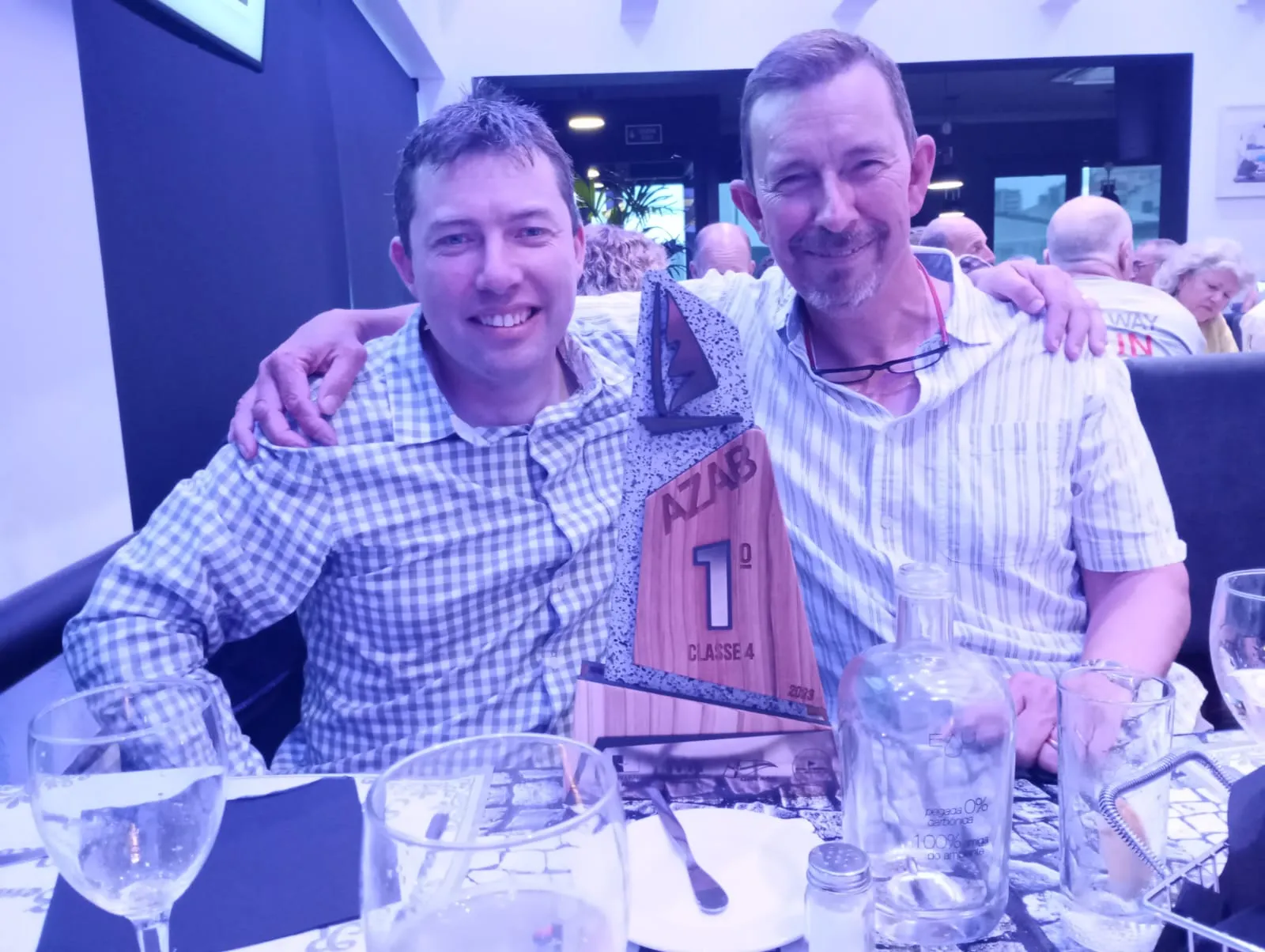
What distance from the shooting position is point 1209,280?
153 inches

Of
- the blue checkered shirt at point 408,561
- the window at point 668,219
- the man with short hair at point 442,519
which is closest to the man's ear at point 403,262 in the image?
the man with short hair at point 442,519

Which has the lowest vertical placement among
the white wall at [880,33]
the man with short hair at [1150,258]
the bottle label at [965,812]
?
the bottle label at [965,812]

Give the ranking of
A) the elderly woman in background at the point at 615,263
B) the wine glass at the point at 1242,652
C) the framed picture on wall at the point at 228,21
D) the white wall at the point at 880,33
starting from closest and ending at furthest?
the wine glass at the point at 1242,652, the framed picture on wall at the point at 228,21, the elderly woman in background at the point at 615,263, the white wall at the point at 880,33

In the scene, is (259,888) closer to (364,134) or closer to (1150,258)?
(364,134)

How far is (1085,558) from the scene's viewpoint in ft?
4.37

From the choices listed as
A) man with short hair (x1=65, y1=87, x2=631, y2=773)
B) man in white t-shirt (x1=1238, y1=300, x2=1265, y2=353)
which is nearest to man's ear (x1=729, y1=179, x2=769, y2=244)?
man with short hair (x1=65, y1=87, x2=631, y2=773)

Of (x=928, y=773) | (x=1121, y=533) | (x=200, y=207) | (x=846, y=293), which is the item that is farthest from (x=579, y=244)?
(x=200, y=207)

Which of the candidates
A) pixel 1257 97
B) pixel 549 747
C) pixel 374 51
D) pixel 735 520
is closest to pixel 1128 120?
pixel 1257 97

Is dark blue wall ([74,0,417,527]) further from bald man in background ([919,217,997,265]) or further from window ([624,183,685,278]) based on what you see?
window ([624,183,685,278])

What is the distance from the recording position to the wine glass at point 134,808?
0.56m

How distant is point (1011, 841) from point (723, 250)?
4.03m

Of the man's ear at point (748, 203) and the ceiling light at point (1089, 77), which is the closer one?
the man's ear at point (748, 203)

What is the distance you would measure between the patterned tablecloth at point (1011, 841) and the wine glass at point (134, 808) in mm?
111

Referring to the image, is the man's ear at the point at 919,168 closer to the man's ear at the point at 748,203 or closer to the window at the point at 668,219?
the man's ear at the point at 748,203
